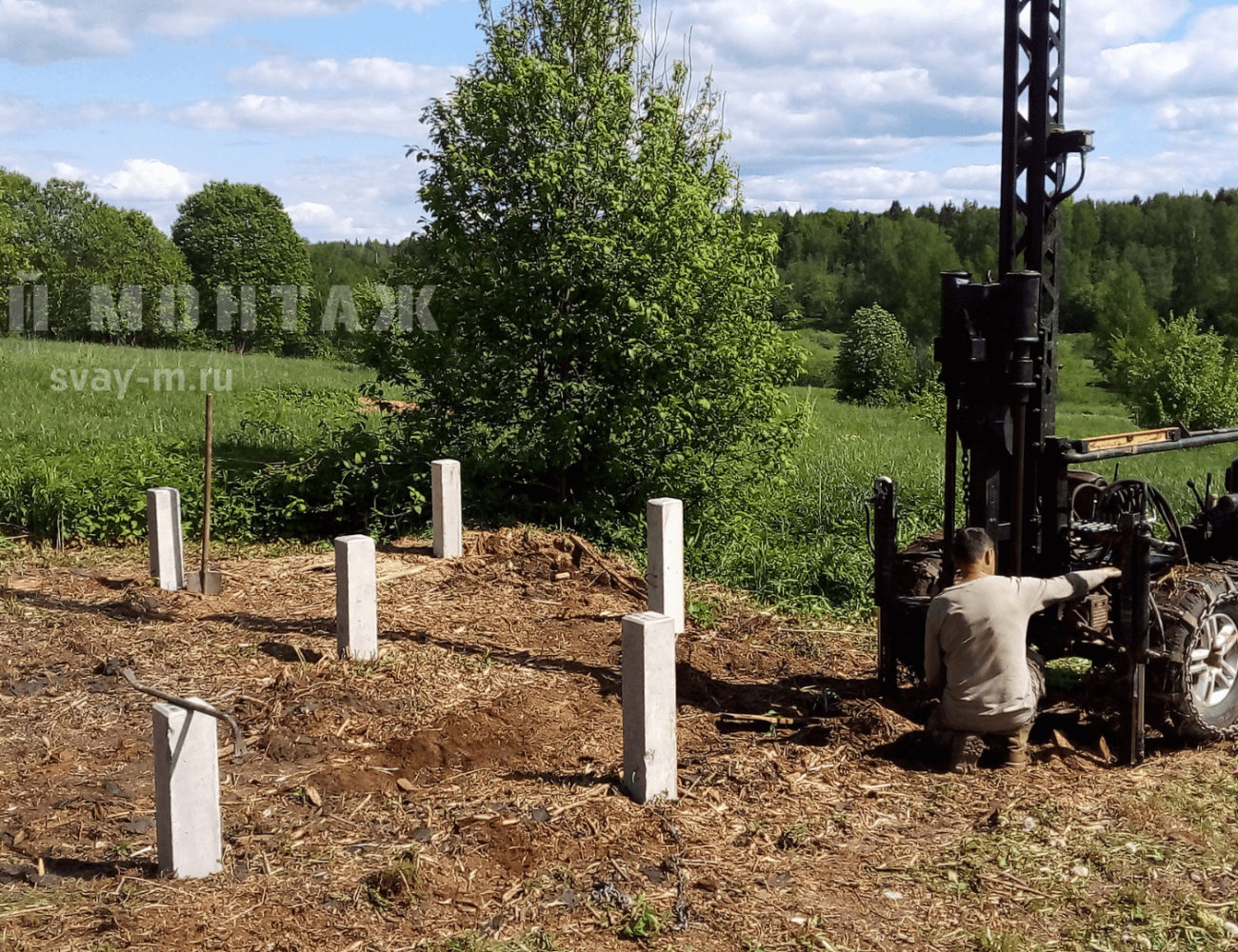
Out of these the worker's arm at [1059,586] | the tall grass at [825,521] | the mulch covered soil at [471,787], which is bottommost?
the mulch covered soil at [471,787]

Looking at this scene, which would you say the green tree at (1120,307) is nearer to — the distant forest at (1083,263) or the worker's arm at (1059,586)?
the distant forest at (1083,263)

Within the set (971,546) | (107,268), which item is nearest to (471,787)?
(971,546)

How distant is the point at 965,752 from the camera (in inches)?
238

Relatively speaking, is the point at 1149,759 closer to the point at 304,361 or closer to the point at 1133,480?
the point at 1133,480

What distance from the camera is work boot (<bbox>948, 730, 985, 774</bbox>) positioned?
6.05 metres

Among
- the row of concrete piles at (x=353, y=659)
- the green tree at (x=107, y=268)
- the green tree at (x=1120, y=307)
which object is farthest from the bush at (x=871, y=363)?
the row of concrete piles at (x=353, y=659)

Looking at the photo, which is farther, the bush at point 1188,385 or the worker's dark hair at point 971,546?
the bush at point 1188,385

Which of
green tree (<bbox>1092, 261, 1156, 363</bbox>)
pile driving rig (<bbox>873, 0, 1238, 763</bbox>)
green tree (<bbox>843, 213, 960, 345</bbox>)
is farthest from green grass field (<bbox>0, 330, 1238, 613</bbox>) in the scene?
green tree (<bbox>843, 213, 960, 345</bbox>)

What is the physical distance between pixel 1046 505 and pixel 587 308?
5.93 m

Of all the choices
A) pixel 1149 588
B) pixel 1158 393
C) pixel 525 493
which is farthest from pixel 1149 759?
pixel 1158 393

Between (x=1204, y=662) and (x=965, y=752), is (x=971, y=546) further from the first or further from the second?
(x=1204, y=662)

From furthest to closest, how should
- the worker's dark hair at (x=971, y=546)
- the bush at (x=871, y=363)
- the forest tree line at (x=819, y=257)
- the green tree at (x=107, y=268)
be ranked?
1. the forest tree line at (x=819, y=257)
2. the green tree at (x=107, y=268)
3. the bush at (x=871, y=363)
4. the worker's dark hair at (x=971, y=546)

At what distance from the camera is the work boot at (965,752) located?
6.05 metres

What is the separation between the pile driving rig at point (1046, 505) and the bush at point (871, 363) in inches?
1926
